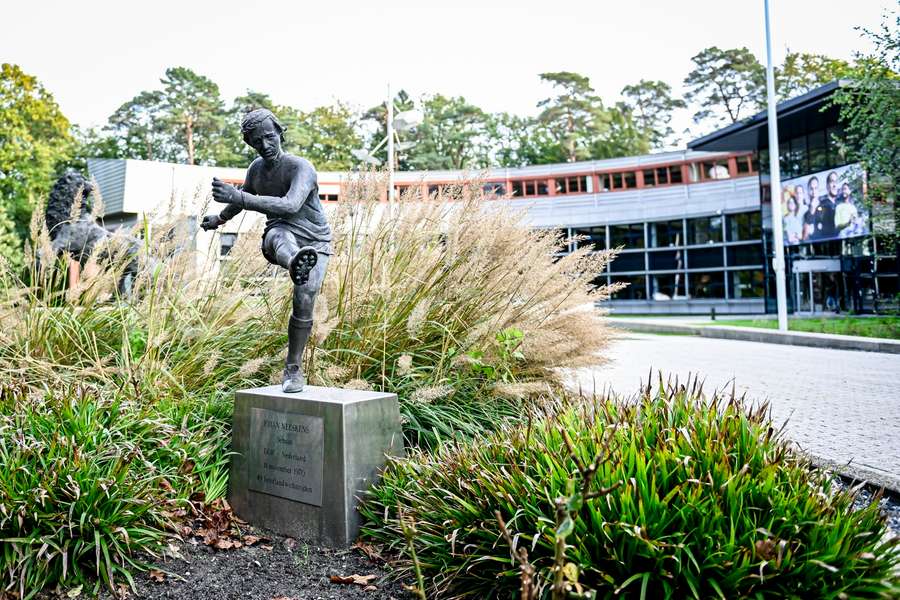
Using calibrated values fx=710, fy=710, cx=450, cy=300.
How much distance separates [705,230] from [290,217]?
3289 centimetres

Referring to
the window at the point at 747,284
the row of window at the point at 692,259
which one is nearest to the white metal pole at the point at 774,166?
the row of window at the point at 692,259

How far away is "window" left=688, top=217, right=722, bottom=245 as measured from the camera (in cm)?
3369

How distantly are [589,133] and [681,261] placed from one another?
2287 centimetres

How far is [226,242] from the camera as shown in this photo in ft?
19.9

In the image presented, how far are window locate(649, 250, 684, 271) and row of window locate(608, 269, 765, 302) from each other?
1.22 ft

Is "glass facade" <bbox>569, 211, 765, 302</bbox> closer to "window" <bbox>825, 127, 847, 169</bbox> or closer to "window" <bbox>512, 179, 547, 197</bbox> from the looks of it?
"window" <bbox>512, 179, 547, 197</bbox>

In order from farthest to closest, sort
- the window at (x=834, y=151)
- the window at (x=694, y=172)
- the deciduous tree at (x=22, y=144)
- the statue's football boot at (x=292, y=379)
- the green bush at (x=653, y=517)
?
the window at (x=694, y=172) → the deciduous tree at (x=22, y=144) → the window at (x=834, y=151) → the statue's football boot at (x=292, y=379) → the green bush at (x=653, y=517)

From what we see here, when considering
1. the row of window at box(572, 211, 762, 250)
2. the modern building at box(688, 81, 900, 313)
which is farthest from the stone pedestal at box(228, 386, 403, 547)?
the row of window at box(572, 211, 762, 250)

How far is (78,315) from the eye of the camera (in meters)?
5.13

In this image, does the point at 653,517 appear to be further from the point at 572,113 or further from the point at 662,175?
the point at 572,113

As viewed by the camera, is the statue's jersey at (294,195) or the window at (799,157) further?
the window at (799,157)

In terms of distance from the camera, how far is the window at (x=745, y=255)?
3206 centimetres

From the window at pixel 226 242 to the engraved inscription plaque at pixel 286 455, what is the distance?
1.99 m

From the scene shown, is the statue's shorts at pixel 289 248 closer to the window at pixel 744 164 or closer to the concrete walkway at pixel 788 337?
the concrete walkway at pixel 788 337
